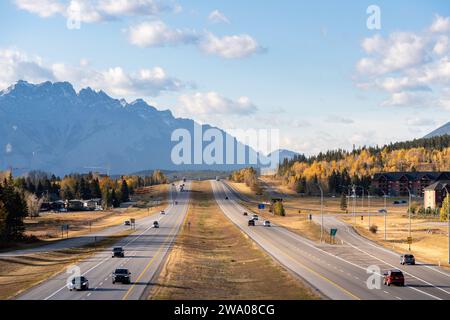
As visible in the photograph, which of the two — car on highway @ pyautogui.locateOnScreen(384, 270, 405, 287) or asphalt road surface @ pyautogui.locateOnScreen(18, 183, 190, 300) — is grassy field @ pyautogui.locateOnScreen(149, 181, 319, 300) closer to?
asphalt road surface @ pyautogui.locateOnScreen(18, 183, 190, 300)

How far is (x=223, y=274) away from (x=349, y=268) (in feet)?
41.8

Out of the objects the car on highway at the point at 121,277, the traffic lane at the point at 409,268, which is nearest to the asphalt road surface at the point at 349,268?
the traffic lane at the point at 409,268

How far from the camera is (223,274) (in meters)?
70.4

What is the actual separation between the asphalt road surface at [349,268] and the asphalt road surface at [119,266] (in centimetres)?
1400

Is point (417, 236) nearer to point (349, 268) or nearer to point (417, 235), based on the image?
point (417, 235)

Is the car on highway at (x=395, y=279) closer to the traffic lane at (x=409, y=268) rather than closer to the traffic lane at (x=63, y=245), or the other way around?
the traffic lane at (x=409, y=268)

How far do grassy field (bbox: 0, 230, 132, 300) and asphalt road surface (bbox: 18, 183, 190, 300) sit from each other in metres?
1.60

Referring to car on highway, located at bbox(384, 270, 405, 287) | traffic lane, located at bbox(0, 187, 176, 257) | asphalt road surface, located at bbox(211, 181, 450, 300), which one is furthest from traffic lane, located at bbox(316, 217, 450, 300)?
traffic lane, located at bbox(0, 187, 176, 257)

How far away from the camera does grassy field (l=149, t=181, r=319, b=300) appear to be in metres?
52.2

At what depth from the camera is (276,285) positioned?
5812cm
